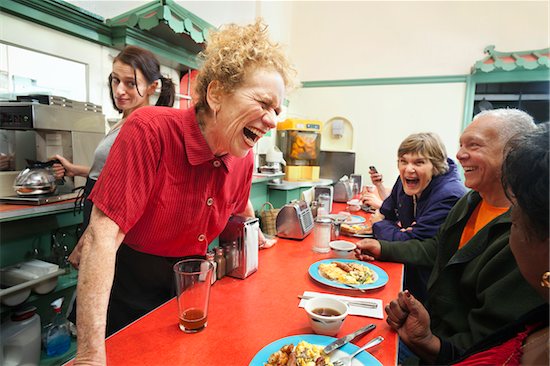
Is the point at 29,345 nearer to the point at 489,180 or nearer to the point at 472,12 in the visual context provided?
the point at 489,180

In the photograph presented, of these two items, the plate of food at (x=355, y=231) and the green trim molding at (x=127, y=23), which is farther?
the plate of food at (x=355, y=231)

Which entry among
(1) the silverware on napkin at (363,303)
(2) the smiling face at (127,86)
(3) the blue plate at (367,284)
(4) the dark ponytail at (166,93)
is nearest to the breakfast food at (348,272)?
A: (3) the blue plate at (367,284)

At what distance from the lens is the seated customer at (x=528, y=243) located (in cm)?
65

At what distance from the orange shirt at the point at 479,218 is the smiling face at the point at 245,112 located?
3.57 feet

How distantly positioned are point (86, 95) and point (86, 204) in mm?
1120

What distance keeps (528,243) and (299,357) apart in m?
0.60

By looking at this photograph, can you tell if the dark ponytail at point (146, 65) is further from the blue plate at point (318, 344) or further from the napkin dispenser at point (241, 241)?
Result: the blue plate at point (318, 344)

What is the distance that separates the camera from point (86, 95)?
221 centimetres

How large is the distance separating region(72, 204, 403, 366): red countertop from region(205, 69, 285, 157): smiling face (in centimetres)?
55

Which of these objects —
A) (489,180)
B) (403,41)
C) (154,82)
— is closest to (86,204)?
(154,82)

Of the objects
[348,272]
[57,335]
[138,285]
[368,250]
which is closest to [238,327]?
[138,285]

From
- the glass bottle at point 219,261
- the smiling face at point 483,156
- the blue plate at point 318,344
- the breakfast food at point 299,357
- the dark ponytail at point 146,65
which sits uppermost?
the dark ponytail at point 146,65

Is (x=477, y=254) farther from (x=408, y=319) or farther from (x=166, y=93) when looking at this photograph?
(x=166, y=93)

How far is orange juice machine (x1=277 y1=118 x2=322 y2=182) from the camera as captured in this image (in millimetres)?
3777
